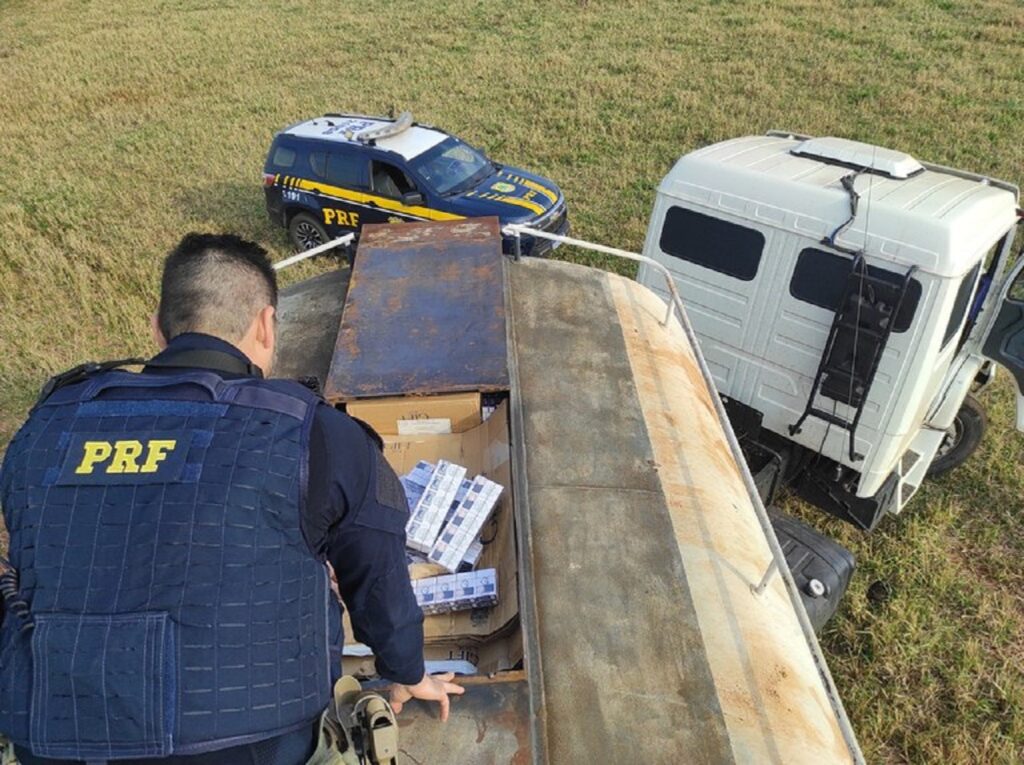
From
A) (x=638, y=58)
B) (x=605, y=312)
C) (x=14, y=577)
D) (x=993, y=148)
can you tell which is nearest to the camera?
(x=14, y=577)

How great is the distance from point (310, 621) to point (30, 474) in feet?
2.79

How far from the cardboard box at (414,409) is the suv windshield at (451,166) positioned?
6.93m

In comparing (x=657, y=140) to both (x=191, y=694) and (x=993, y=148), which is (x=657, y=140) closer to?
(x=993, y=148)

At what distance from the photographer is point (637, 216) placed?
12000 mm

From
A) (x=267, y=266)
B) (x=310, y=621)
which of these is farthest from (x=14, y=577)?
(x=267, y=266)

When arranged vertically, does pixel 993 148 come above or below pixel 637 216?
above

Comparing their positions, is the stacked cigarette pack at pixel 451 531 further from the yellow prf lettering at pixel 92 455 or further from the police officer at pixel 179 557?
the yellow prf lettering at pixel 92 455

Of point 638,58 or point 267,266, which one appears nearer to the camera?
point 267,266

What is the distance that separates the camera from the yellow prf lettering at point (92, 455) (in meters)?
1.97

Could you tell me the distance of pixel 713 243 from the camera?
643 cm

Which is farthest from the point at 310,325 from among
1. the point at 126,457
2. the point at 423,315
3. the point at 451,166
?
the point at 451,166

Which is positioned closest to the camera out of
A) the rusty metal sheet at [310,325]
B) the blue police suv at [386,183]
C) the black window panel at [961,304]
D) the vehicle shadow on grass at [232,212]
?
the rusty metal sheet at [310,325]

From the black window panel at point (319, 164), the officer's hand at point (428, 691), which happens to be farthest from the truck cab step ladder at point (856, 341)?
the black window panel at point (319, 164)

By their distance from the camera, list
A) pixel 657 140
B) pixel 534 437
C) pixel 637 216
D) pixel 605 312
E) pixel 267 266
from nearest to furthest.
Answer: pixel 267 266 < pixel 534 437 < pixel 605 312 < pixel 637 216 < pixel 657 140
